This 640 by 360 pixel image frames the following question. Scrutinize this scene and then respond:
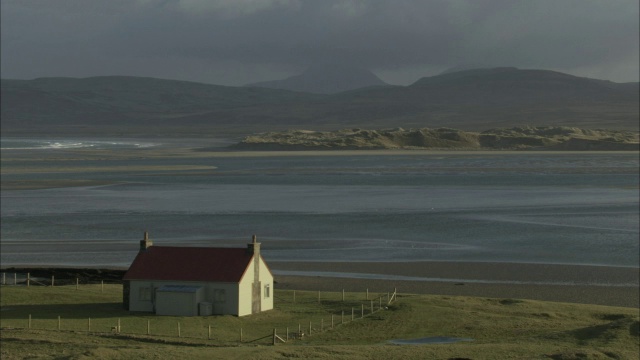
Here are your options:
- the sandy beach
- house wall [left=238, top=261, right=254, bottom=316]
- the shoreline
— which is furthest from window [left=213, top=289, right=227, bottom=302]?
the sandy beach

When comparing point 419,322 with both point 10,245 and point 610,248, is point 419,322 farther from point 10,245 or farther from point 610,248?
point 10,245

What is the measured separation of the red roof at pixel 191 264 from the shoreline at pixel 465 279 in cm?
632

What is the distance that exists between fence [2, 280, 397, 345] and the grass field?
3cm

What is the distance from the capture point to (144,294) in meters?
37.5

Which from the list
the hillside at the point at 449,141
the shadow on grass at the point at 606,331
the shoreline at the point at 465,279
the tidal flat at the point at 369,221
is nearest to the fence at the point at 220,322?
the shoreline at the point at 465,279

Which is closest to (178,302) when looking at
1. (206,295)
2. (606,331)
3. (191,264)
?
(206,295)

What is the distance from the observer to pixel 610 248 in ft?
177

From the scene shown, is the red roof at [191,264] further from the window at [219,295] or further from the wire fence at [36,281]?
the wire fence at [36,281]

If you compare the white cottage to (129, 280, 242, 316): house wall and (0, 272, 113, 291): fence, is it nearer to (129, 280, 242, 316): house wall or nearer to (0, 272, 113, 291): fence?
(129, 280, 242, 316): house wall

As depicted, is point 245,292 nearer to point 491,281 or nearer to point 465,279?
point 465,279

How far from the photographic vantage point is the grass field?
29.8 metres

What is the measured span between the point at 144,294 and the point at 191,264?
1.95 m

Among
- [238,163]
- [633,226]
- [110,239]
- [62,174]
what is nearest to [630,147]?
[238,163]

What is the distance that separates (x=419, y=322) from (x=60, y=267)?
64.8 ft
